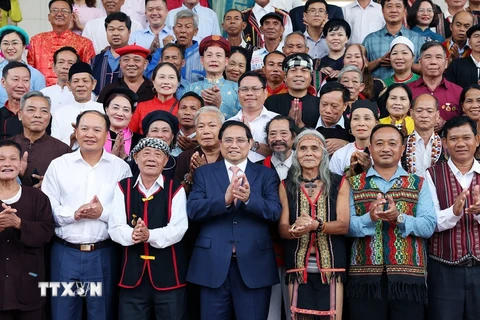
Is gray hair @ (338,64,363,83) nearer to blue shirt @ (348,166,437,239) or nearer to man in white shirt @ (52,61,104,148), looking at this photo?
blue shirt @ (348,166,437,239)

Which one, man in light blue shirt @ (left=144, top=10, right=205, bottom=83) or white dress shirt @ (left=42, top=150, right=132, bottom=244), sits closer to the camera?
white dress shirt @ (left=42, top=150, right=132, bottom=244)

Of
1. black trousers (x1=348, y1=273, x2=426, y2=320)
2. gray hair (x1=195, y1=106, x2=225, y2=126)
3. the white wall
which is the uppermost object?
the white wall

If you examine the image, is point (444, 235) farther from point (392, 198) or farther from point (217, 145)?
point (217, 145)

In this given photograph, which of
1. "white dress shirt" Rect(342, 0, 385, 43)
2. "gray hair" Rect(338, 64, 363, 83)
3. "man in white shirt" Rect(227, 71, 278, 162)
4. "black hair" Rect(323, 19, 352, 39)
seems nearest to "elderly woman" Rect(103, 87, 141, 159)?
"man in white shirt" Rect(227, 71, 278, 162)

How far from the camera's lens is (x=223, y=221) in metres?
5.64

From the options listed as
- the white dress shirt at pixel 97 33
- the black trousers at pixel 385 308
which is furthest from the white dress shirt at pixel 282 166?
the white dress shirt at pixel 97 33

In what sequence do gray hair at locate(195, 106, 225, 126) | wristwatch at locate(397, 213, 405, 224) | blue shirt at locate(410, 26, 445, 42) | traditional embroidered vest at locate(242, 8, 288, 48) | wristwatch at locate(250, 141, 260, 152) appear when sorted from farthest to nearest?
traditional embroidered vest at locate(242, 8, 288, 48), blue shirt at locate(410, 26, 445, 42), wristwatch at locate(250, 141, 260, 152), gray hair at locate(195, 106, 225, 126), wristwatch at locate(397, 213, 405, 224)

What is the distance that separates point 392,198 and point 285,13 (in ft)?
14.9

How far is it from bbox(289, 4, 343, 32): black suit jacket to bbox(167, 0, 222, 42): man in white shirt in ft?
3.04

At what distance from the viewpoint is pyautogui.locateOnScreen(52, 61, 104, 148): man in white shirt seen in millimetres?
6953

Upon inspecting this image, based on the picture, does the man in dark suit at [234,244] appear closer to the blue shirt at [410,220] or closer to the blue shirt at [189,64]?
the blue shirt at [410,220]

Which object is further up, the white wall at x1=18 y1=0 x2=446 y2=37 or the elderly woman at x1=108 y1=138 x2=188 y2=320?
the white wall at x1=18 y1=0 x2=446 y2=37

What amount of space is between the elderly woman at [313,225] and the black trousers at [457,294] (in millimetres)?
693

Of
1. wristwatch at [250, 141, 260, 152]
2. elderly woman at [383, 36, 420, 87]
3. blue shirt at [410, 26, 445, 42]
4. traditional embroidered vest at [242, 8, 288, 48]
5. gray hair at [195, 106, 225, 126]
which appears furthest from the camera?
traditional embroidered vest at [242, 8, 288, 48]
